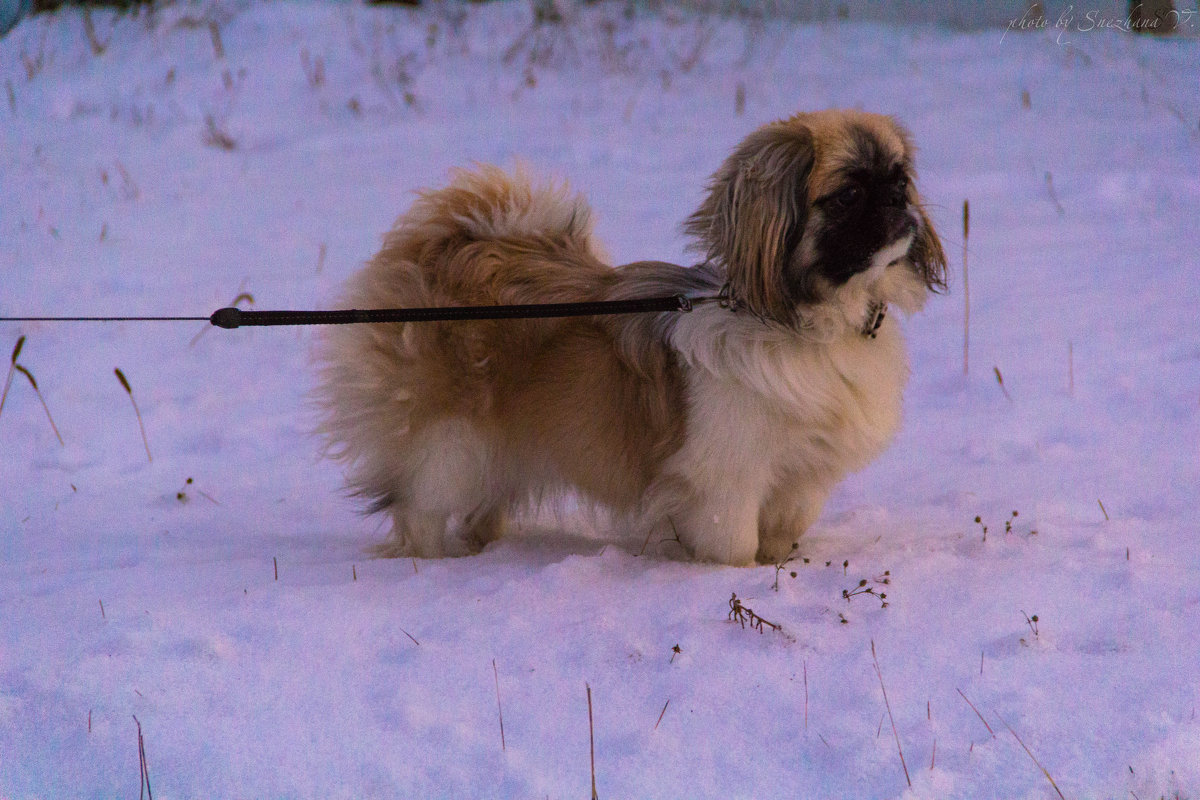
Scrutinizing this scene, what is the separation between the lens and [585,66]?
876cm

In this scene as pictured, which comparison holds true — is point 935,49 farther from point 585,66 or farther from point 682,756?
point 682,756

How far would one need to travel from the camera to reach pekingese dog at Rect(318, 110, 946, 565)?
106 inches

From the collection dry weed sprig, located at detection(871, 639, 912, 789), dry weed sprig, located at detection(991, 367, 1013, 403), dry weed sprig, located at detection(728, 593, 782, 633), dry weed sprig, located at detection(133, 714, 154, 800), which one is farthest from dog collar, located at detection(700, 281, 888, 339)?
dry weed sprig, located at detection(133, 714, 154, 800)

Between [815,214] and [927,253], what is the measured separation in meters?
0.37

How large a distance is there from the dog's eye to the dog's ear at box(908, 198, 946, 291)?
0.22 meters

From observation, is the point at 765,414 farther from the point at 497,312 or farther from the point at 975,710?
the point at 975,710

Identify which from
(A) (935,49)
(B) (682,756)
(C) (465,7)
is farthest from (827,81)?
(B) (682,756)

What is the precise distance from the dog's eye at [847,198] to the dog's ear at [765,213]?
74 millimetres

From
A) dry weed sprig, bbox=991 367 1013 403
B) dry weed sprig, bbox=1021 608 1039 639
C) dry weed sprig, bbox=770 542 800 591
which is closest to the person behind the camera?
dry weed sprig, bbox=1021 608 1039 639

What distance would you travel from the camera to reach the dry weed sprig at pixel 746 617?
2445mm

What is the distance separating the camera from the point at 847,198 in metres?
2.62

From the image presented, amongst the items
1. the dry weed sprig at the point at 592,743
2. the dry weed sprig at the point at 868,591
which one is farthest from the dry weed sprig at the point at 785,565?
the dry weed sprig at the point at 592,743

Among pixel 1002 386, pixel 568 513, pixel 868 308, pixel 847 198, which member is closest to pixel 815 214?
pixel 847 198

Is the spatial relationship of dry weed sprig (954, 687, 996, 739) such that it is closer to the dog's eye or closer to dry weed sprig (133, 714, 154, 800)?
the dog's eye
